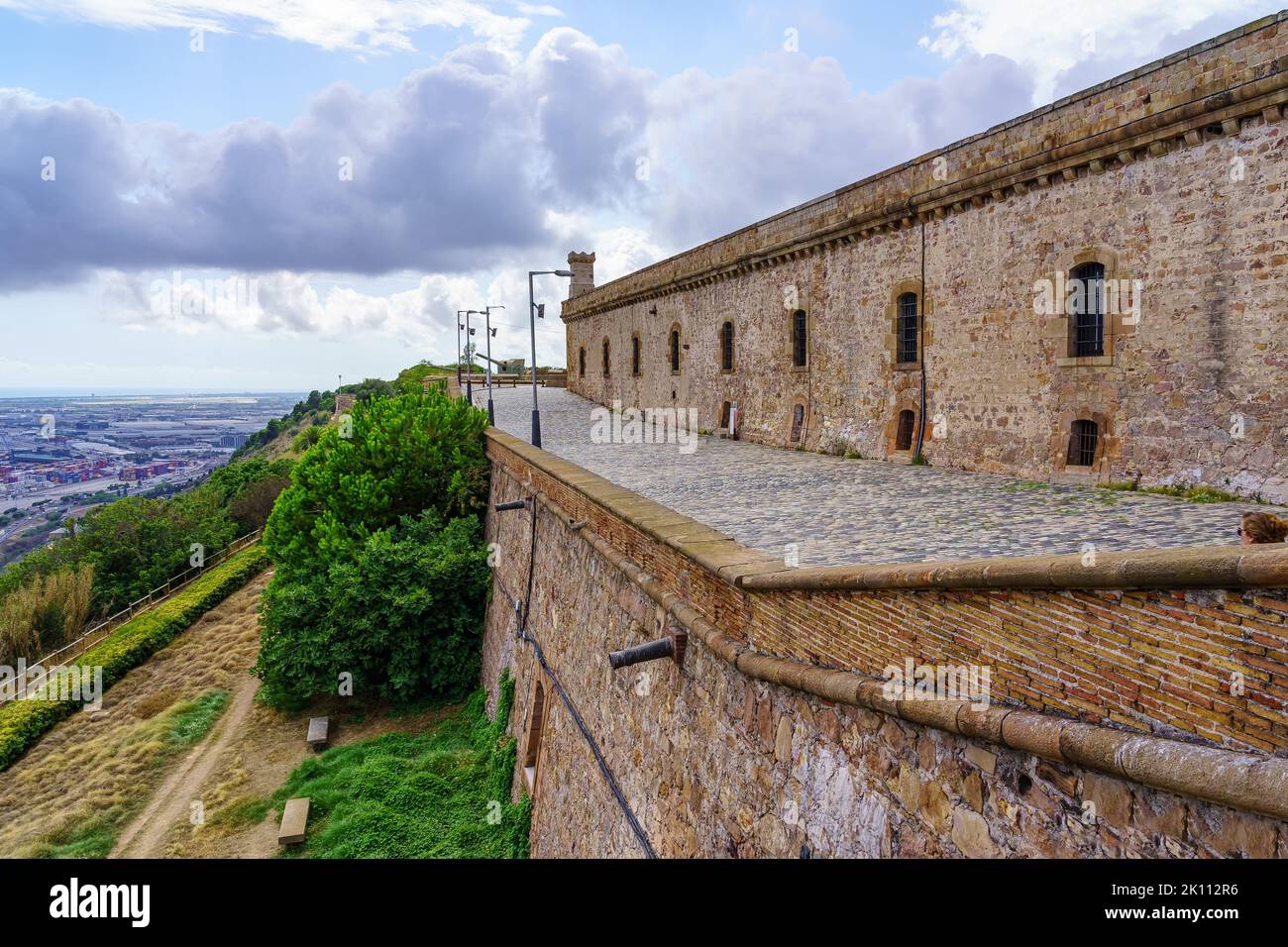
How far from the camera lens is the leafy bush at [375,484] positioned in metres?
17.9

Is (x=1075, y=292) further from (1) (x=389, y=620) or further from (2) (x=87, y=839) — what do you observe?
(2) (x=87, y=839)

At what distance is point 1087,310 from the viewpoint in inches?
413

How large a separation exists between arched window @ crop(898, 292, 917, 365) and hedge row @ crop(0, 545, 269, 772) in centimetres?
2177

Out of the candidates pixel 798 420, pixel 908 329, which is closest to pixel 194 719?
pixel 798 420

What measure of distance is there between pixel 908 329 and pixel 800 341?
3.51 meters

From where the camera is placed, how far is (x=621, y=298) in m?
28.0

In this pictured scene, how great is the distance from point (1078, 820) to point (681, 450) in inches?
593

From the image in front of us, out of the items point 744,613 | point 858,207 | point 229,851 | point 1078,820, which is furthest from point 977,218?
point 229,851

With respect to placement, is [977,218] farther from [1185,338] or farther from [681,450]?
[681,450]

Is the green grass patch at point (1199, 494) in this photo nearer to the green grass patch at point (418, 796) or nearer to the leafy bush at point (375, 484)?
the green grass patch at point (418, 796)

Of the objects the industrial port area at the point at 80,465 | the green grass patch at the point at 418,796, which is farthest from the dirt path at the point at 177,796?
the industrial port area at the point at 80,465
